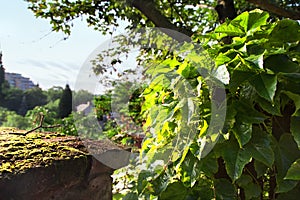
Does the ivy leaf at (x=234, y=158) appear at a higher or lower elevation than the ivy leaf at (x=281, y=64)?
lower

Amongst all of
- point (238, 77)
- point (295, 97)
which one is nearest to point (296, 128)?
point (295, 97)

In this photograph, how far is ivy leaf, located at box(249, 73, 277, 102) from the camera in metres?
0.66

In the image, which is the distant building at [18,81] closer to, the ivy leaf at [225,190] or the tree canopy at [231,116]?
the tree canopy at [231,116]

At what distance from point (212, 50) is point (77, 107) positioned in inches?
33.5

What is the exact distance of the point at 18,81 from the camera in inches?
145

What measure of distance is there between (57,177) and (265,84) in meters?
0.53

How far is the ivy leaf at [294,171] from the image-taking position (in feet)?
2.19

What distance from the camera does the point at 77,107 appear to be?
1.45 meters

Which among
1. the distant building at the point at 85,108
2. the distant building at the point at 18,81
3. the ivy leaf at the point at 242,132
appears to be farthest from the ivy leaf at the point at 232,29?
the distant building at the point at 18,81

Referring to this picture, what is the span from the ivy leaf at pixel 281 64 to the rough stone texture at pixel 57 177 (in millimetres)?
530

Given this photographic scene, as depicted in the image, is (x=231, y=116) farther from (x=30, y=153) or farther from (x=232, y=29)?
(x=30, y=153)


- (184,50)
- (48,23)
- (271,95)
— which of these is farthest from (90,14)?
(271,95)

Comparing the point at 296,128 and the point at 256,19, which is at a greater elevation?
the point at 256,19

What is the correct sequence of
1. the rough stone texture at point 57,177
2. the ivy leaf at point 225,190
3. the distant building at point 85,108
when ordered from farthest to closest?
1. the distant building at point 85,108
2. the ivy leaf at point 225,190
3. the rough stone texture at point 57,177
